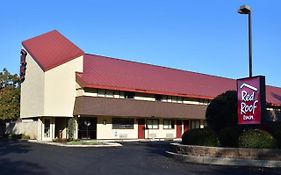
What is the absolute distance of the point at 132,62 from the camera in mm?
49344

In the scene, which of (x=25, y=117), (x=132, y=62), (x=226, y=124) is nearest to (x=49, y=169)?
(x=226, y=124)

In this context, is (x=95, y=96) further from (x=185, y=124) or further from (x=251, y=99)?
(x=251, y=99)

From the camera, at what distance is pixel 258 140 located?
1728 cm

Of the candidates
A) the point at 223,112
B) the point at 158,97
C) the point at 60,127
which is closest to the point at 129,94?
the point at 158,97

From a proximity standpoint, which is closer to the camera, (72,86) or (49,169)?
(49,169)

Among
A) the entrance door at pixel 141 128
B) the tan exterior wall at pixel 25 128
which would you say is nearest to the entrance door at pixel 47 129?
the tan exterior wall at pixel 25 128

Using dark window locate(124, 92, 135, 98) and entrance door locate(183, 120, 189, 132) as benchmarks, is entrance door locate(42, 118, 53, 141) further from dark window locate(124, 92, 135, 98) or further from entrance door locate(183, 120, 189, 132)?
entrance door locate(183, 120, 189, 132)

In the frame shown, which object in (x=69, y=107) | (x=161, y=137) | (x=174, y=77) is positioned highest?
(x=174, y=77)

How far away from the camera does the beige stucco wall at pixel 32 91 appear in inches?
1534

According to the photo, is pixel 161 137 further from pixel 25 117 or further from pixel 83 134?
pixel 25 117

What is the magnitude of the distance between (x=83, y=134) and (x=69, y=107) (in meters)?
2.93

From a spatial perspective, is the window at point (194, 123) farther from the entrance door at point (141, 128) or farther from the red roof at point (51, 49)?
the red roof at point (51, 49)

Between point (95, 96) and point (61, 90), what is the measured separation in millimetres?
3158

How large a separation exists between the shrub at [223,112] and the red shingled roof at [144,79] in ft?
59.0
